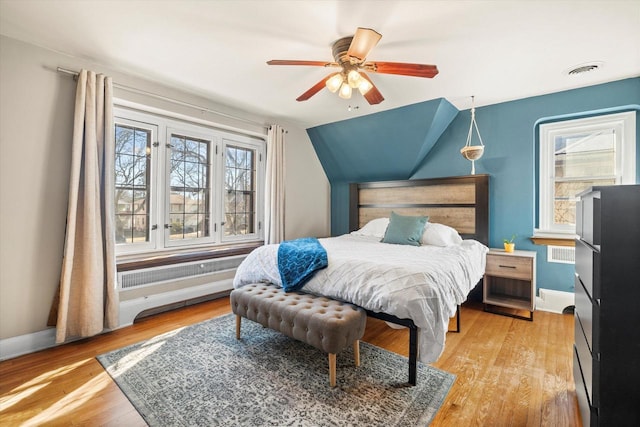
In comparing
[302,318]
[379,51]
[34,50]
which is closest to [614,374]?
[302,318]

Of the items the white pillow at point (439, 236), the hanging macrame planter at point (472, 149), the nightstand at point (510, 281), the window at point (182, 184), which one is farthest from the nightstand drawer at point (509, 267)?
the window at point (182, 184)

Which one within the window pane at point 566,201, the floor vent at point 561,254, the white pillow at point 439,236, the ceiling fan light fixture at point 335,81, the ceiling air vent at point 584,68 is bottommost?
the floor vent at point 561,254

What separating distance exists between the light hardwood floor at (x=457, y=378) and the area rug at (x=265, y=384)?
110 mm

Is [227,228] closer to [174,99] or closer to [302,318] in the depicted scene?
[174,99]

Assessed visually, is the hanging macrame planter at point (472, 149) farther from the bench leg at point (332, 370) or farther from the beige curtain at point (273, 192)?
the bench leg at point (332, 370)

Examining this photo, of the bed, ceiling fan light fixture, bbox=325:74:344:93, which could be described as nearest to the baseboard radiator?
the bed

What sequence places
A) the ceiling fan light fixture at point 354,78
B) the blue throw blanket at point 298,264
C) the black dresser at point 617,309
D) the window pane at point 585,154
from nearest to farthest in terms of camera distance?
the black dresser at point 617,309
the ceiling fan light fixture at point 354,78
the blue throw blanket at point 298,264
the window pane at point 585,154

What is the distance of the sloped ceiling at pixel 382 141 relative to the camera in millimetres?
3738

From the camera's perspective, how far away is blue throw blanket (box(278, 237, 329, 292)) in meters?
2.37

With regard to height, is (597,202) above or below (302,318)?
above

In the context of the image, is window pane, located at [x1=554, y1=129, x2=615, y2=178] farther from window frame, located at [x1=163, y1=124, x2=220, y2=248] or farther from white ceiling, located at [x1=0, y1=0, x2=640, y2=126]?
window frame, located at [x1=163, y1=124, x2=220, y2=248]

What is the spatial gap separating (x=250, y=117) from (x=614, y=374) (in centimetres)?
406

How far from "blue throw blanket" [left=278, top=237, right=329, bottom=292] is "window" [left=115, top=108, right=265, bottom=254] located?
1599mm

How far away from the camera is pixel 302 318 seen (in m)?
1.96
